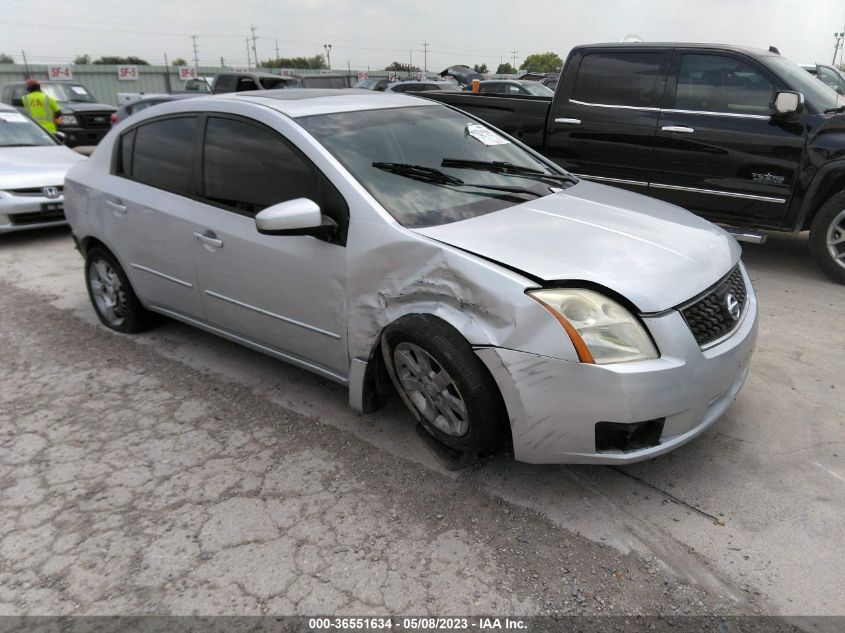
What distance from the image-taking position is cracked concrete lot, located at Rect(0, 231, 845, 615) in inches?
91.7

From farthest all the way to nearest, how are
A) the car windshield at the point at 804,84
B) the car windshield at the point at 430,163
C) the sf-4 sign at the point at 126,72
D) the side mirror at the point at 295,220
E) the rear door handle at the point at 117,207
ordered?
1. the sf-4 sign at the point at 126,72
2. the car windshield at the point at 804,84
3. the rear door handle at the point at 117,207
4. the car windshield at the point at 430,163
5. the side mirror at the point at 295,220

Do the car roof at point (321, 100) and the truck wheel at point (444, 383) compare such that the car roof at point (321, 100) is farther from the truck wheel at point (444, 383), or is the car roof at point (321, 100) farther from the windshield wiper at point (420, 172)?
the truck wheel at point (444, 383)

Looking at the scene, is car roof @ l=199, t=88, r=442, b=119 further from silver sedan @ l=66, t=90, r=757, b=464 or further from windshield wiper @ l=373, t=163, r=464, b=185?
windshield wiper @ l=373, t=163, r=464, b=185

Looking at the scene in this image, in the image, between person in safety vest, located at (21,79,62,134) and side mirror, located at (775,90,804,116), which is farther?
person in safety vest, located at (21,79,62,134)

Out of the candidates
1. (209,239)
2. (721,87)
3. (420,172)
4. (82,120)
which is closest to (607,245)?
(420,172)

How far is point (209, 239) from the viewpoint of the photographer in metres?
3.63

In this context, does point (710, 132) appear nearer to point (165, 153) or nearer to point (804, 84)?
point (804, 84)

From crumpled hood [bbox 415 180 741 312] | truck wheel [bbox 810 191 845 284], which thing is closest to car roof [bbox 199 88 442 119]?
crumpled hood [bbox 415 180 741 312]

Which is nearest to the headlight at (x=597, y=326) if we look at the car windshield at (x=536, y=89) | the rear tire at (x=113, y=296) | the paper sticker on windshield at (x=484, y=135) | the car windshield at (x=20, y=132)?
the paper sticker on windshield at (x=484, y=135)

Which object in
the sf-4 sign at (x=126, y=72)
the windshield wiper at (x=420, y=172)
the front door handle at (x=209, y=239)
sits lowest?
the front door handle at (x=209, y=239)

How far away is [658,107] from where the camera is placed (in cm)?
603

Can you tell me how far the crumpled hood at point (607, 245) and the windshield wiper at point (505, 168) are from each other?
1.17 feet

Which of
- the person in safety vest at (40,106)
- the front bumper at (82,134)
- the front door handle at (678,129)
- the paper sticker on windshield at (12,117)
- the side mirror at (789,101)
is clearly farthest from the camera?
the front bumper at (82,134)

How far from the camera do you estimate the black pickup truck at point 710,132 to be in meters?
5.37
